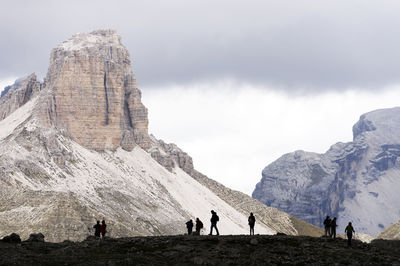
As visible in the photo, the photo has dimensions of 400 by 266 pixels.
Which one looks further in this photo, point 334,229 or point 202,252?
point 334,229

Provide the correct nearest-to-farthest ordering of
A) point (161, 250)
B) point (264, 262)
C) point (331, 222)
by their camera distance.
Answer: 1. point (264, 262)
2. point (161, 250)
3. point (331, 222)

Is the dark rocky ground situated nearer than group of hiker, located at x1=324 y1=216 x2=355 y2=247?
Yes

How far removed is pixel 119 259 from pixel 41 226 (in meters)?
129

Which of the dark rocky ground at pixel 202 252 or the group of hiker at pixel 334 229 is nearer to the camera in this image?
the dark rocky ground at pixel 202 252

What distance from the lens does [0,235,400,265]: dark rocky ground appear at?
232ft

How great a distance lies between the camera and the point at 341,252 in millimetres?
74688

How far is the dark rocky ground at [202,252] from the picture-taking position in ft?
232

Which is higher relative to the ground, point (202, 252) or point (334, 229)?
point (334, 229)

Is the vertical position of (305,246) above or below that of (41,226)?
below

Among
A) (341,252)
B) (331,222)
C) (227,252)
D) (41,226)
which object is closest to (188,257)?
(227,252)

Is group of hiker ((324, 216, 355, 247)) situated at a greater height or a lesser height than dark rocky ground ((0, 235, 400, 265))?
greater

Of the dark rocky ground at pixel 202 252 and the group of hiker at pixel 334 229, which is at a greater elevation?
the group of hiker at pixel 334 229

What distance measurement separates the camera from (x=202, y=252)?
74938 mm

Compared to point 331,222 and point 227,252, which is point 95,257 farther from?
point 331,222
